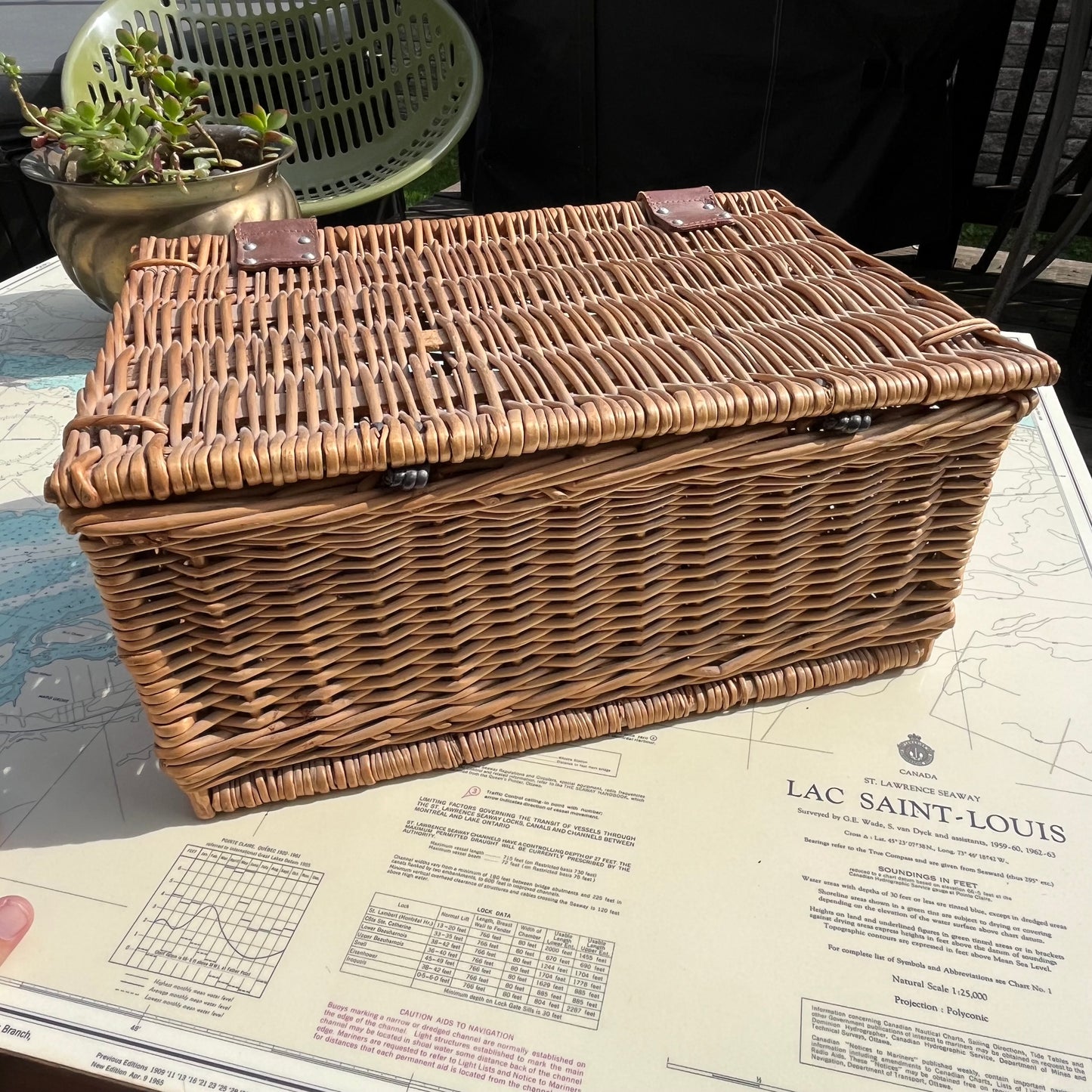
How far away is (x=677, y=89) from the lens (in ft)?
5.52

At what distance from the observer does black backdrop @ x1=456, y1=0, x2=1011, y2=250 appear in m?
1.61

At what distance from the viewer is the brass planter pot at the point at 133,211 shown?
3.00 ft

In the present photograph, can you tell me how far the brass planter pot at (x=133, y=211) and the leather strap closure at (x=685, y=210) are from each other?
419mm

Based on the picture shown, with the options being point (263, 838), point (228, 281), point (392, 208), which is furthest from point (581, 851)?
point (392, 208)

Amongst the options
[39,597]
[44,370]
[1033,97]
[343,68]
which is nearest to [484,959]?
[39,597]

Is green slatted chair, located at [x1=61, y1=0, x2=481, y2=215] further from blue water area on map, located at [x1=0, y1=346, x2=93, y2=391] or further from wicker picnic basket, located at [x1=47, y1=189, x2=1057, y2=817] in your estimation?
wicker picnic basket, located at [x1=47, y1=189, x2=1057, y2=817]

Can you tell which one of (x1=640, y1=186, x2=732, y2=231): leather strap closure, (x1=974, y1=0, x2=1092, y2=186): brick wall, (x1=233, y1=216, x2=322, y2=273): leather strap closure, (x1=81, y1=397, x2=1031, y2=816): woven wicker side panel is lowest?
(x1=974, y1=0, x2=1092, y2=186): brick wall

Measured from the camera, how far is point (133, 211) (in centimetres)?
92

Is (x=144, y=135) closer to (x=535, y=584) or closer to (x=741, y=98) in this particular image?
(x=535, y=584)

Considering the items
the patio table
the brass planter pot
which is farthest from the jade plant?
the patio table

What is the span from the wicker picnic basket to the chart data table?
0.11 meters

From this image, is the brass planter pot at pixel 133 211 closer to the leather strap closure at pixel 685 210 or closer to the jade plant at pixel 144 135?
the jade plant at pixel 144 135

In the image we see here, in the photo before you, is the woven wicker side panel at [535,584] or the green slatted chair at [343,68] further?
the green slatted chair at [343,68]

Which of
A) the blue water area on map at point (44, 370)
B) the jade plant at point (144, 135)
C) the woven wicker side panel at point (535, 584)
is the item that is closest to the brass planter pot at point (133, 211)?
the jade plant at point (144, 135)
